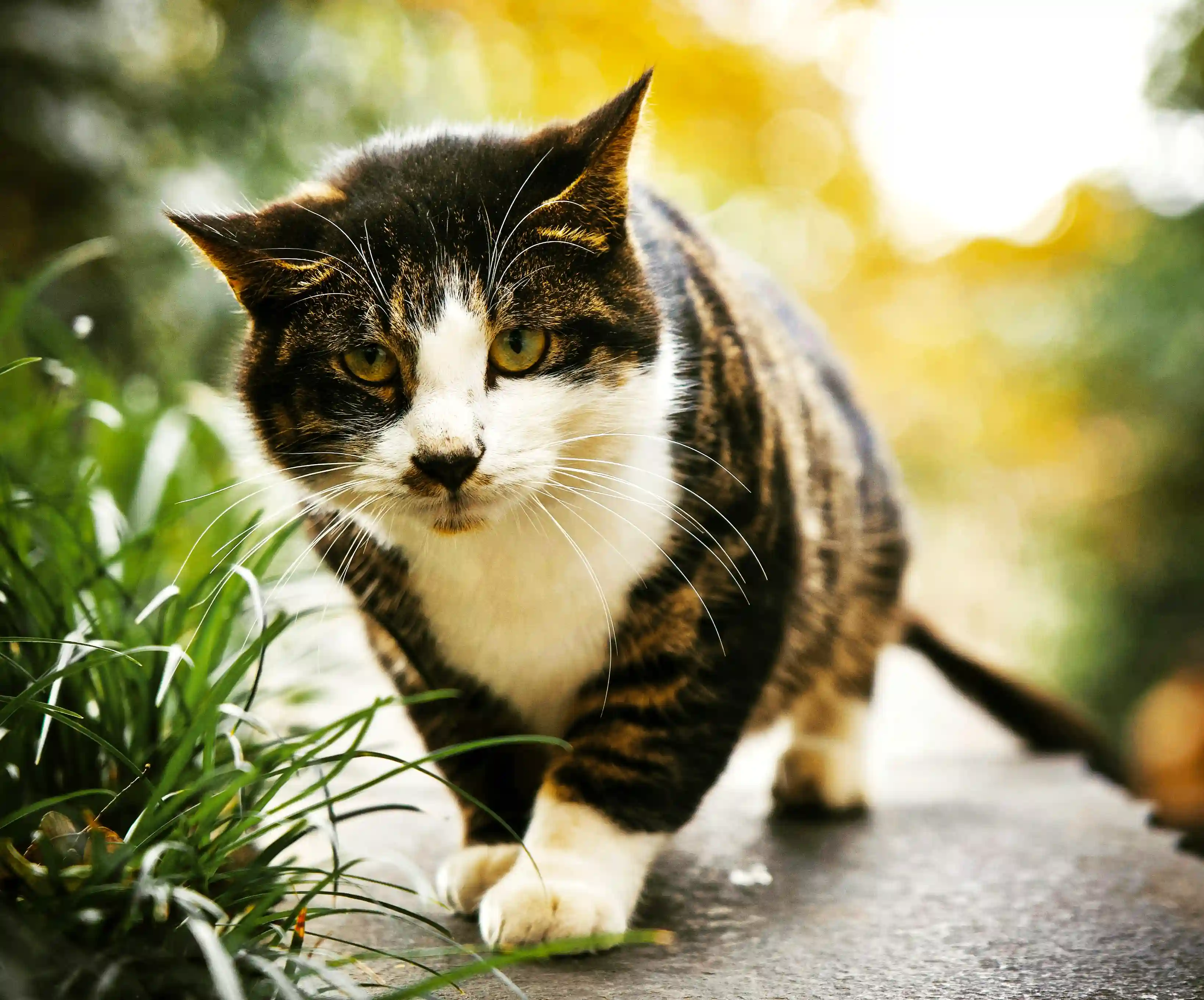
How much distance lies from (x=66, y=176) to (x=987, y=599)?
3.40m

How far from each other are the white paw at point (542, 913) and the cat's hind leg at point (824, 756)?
613mm

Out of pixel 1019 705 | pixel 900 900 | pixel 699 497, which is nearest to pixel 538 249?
pixel 699 497

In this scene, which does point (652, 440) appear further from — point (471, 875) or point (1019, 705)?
point (1019, 705)

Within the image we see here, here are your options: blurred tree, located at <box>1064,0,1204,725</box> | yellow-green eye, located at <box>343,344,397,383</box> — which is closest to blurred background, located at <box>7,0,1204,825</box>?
blurred tree, located at <box>1064,0,1204,725</box>

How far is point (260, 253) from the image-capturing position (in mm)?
1144

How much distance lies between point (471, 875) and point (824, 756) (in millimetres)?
684

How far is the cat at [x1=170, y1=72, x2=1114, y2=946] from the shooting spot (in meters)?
1.11

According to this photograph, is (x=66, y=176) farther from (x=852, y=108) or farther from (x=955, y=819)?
(x=955, y=819)

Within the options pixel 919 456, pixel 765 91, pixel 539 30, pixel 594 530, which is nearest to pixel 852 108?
pixel 765 91

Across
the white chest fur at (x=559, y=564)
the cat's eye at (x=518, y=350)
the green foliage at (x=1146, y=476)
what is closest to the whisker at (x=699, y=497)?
the white chest fur at (x=559, y=564)

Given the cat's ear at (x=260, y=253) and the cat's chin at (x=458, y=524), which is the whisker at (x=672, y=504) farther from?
the cat's ear at (x=260, y=253)

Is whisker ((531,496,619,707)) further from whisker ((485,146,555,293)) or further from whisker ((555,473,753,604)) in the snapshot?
whisker ((485,146,555,293))

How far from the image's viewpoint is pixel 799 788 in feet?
5.49

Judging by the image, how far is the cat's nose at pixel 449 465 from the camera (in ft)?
3.38
